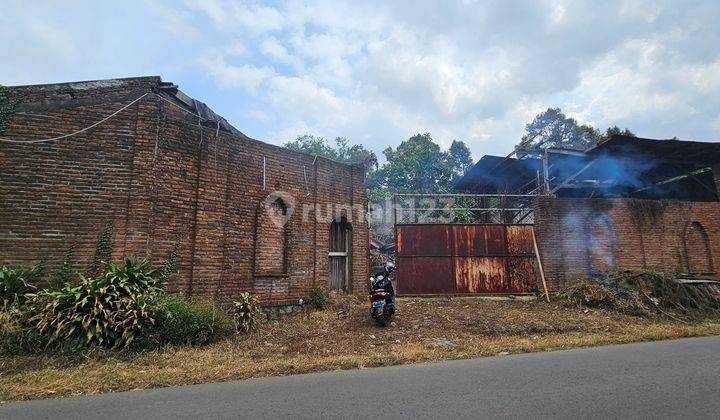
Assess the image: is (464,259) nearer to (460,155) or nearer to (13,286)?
(13,286)

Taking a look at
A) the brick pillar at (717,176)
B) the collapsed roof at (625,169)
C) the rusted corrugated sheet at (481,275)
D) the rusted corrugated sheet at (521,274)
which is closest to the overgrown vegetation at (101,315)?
the rusted corrugated sheet at (481,275)

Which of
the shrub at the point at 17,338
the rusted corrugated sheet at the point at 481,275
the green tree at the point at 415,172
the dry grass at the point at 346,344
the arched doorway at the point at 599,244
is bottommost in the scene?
the dry grass at the point at 346,344

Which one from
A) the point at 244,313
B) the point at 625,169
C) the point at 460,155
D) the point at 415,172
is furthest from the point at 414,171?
the point at 244,313

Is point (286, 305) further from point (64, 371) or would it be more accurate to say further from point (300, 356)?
point (64, 371)

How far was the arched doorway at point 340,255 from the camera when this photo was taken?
409 inches

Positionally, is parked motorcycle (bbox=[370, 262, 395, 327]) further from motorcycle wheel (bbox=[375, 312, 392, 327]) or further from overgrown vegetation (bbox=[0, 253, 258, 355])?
overgrown vegetation (bbox=[0, 253, 258, 355])

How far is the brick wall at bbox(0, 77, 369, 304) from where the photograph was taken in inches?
265

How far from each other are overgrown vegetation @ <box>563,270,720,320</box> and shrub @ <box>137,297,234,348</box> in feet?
29.5

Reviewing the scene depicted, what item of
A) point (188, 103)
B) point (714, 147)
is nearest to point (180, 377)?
point (188, 103)

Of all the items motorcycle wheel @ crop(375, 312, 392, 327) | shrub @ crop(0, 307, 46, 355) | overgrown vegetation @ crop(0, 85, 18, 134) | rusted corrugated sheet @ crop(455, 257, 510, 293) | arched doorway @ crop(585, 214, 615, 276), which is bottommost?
motorcycle wheel @ crop(375, 312, 392, 327)

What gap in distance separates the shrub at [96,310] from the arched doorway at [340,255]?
492 cm

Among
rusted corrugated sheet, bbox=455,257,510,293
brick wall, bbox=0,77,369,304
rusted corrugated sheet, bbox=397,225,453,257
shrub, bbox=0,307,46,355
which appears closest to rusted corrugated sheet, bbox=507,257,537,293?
rusted corrugated sheet, bbox=455,257,510,293

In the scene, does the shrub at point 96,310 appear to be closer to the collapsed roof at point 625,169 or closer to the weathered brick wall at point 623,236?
the weathered brick wall at point 623,236

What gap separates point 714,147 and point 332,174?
13.8m
